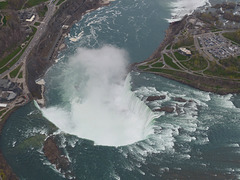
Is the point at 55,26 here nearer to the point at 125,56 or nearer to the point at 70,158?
the point at 125,56

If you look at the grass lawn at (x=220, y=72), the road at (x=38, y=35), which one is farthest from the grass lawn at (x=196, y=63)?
the road at (x=38, y=35)

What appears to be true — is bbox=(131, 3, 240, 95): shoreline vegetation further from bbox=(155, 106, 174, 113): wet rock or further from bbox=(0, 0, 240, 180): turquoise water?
bbox=(155, 106, 174, 113): wet rock

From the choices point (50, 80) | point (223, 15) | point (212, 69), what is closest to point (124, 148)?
point (50, 80)

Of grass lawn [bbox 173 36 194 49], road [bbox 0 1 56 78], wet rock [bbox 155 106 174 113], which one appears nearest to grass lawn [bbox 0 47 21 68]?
road [bbox 0 1 56 78]

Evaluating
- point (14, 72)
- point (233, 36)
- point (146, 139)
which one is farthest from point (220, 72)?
point (14, 72)

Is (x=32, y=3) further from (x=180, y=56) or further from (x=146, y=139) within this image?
(x=146, y=139)

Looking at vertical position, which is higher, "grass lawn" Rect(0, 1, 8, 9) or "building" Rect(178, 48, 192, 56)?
"grass lawn" Rect(0, 1, 8, 9)
